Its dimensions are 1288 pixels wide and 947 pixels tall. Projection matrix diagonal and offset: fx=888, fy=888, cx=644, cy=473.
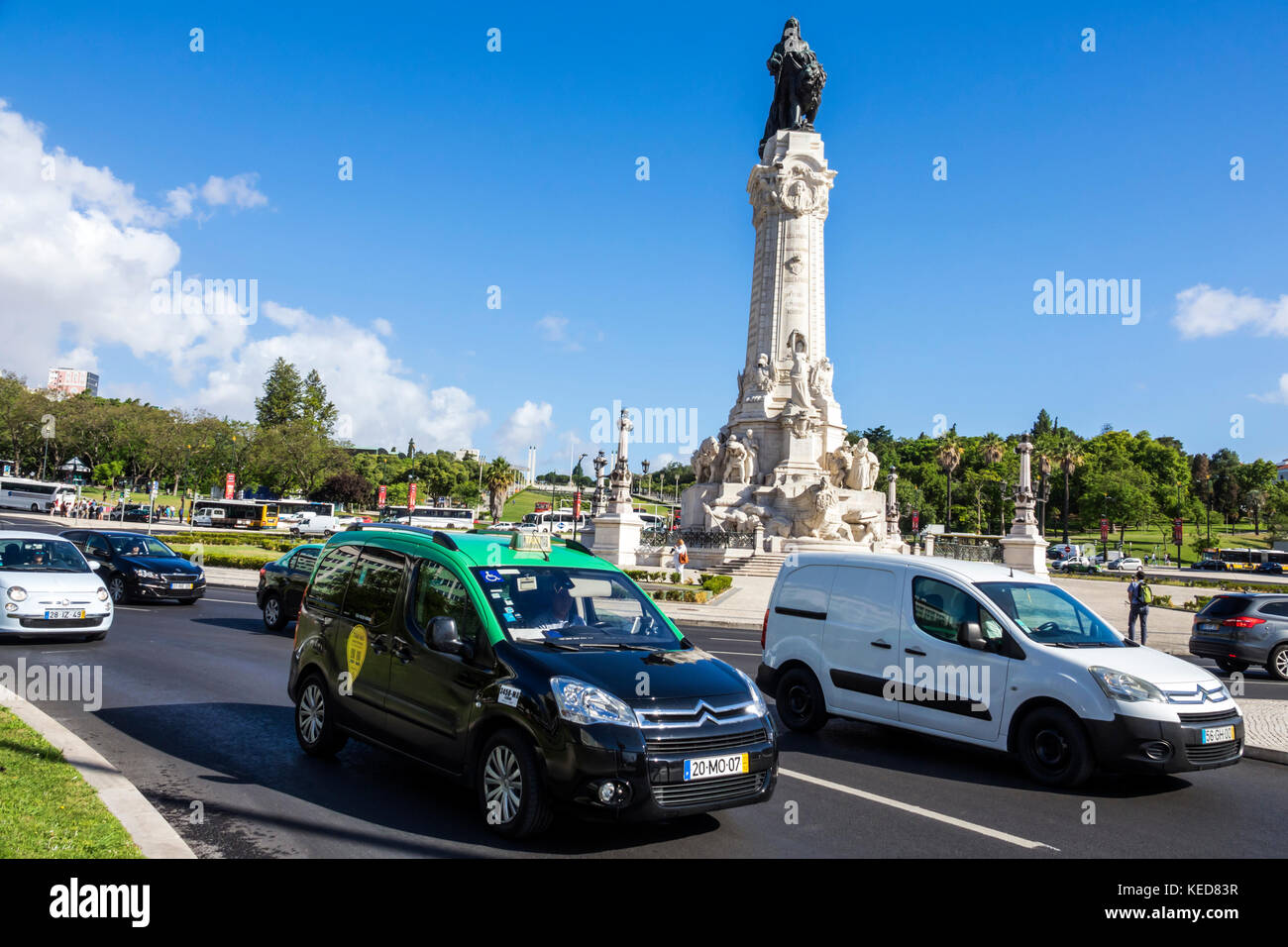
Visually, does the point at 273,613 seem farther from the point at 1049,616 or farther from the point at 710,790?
the point at 1049,616

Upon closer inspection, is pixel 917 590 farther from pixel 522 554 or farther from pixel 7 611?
pixel 7 611

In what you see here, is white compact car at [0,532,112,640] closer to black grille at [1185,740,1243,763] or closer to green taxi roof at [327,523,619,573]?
green taxi roof at [327,523,619,573]

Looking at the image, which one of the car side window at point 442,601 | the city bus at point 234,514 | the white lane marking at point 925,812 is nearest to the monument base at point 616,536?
the white lane marking at point 925,812

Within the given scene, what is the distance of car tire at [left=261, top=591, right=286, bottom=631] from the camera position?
15.8m

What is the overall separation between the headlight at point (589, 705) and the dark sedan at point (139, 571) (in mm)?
16285

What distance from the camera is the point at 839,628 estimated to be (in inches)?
361

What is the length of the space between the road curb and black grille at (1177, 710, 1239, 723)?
7.28 meters

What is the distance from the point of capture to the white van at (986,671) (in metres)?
7.22

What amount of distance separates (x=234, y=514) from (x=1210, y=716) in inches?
2757

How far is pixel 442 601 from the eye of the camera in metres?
6.38

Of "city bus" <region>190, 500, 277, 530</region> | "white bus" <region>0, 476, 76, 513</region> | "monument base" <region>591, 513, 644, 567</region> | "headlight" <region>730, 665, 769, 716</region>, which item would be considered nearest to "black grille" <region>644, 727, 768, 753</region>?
"headlight" <region>730, 665, 769, 716</region>

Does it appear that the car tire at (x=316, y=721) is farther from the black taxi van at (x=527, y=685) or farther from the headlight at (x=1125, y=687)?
the headlight at (x=1125, y=687)
